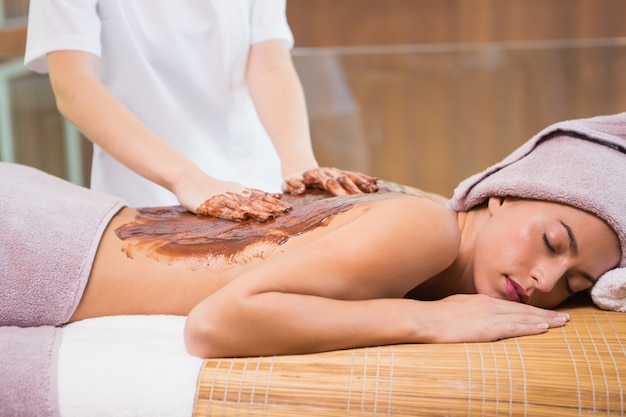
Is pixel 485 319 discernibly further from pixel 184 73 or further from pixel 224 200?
pixel 184 73

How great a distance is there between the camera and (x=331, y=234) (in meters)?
1.29

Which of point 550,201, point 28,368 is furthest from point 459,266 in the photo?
point 28,368

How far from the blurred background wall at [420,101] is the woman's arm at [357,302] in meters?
1.62

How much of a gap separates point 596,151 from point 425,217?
0.38 meters

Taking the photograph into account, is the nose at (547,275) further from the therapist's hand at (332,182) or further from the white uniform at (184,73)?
the white uniform at (184,73)

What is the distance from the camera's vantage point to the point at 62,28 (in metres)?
1.75

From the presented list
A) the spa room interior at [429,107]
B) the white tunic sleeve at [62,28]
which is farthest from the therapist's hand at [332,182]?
the white tunic sleeve at [62,28]

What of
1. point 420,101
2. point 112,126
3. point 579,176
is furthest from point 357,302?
point 420,101

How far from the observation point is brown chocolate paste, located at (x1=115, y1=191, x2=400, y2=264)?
4.60 feet

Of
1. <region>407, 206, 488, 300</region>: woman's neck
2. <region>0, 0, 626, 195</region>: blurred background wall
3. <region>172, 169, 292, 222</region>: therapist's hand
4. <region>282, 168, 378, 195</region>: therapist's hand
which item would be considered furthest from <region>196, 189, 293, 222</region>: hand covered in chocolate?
<region>0, 0, 626, 195</region>: blurred background wall

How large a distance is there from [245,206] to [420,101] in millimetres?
1767

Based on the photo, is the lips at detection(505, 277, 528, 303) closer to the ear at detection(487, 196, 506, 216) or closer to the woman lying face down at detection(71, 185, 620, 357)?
the woman lying face down at detection(71, 185, 620, 357)

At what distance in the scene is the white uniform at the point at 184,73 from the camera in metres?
1.88

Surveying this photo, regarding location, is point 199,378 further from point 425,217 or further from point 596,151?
point 596,151
